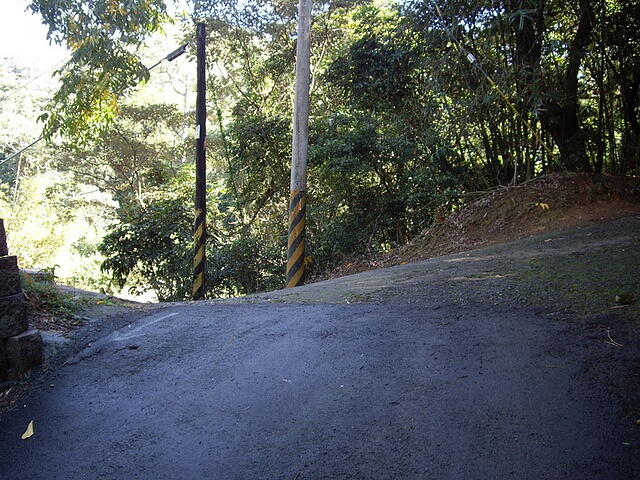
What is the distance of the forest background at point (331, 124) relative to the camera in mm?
8703

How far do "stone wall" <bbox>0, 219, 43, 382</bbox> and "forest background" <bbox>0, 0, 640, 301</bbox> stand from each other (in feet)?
13.5

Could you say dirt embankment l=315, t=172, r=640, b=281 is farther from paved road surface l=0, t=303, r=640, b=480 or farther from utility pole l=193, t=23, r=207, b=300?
paved road surface l=0, t=303, r=640, b=480

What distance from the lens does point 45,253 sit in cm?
2095

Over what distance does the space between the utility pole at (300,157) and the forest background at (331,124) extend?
1.77m

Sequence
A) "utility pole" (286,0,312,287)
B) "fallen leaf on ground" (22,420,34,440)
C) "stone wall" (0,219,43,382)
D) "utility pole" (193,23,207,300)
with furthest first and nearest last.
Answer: "utility pole" (193,23,207,300) < "utility pole" (286,0,312,287) < "stone wall" (0,219,43,382) < "fallen leaf on ground" (22,420,34,440)

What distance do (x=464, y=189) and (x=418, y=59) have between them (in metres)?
2.86

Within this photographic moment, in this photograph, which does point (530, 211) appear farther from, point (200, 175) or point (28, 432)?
point (28, 432)

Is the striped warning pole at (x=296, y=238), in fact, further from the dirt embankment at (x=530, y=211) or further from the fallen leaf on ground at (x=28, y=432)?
the fallen leaf on ground at (x=28, y=432)

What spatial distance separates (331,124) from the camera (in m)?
13.7

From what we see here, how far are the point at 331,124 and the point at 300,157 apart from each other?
10.8 ft

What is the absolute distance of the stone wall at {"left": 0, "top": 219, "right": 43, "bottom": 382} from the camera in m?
3.83

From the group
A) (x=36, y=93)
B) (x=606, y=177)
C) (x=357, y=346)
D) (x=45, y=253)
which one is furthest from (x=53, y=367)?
(x=36, y=93)

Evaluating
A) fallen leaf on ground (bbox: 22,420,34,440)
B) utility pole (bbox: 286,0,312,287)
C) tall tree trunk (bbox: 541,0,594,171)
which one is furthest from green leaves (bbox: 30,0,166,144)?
tall tree trunk (bbox: 541,0,594,171)

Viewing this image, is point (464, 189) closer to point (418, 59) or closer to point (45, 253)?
point (418, 59)
